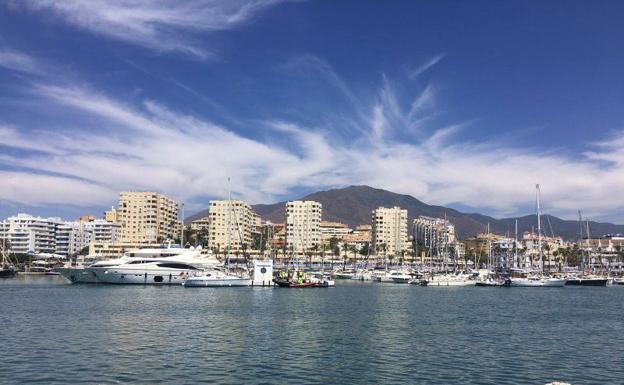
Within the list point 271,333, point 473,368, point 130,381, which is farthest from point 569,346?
point 130,381

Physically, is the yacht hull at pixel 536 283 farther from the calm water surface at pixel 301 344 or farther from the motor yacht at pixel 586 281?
the calm water surface at pixel 301 344

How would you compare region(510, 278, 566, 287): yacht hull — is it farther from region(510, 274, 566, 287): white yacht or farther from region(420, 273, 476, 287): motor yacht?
region(420, 273, 476, 287): motor yacht

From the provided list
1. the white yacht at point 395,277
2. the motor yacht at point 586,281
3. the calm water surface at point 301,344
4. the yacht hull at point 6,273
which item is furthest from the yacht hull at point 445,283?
the yacht hull at point 6,273

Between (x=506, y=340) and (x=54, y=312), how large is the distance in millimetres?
41302

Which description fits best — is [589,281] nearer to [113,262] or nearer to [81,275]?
[113,262]

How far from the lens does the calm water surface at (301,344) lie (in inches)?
1166

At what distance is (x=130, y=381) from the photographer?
27562 mm

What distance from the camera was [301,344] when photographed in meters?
39.4

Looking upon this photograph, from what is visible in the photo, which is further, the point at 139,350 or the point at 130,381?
the point at 139,350

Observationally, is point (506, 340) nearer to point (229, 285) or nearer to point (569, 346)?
point (569, 346)

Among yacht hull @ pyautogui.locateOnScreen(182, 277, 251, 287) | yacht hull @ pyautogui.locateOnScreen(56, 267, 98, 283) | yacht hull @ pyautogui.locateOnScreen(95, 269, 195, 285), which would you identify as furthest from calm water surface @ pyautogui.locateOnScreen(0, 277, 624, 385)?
yacht hull @ pyautogui.locateOnScreen(56, 267, 98, 283)

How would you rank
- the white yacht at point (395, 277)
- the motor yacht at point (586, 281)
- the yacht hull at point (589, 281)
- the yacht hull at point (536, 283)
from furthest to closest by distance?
the white yacht at point (395, 277), the motor yacht at point (586, 281), the yacht hull at point (589, 281), the yacht hull at point (536, 283)

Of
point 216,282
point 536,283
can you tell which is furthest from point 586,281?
point 216,282

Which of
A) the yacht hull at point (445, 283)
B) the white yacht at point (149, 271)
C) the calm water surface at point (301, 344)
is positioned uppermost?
the white yacht at point (149, 271)
